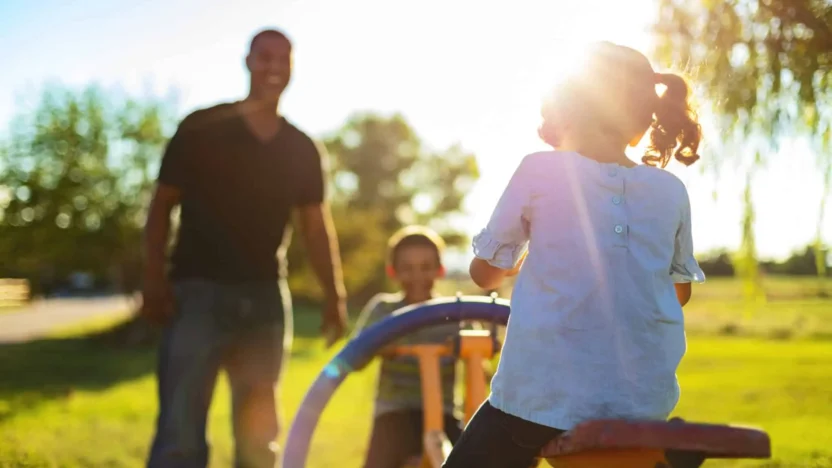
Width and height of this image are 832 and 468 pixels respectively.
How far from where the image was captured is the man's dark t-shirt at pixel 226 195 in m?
4.16

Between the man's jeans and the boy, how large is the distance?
0.47m

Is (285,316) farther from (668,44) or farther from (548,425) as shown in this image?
(668,44)

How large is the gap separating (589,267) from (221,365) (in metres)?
2.60

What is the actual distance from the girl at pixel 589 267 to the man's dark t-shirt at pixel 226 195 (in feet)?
7.18

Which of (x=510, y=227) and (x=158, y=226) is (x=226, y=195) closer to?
(x=158, y=226)

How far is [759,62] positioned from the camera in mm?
5406

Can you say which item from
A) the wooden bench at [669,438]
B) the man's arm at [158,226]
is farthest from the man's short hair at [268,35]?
the wooden bench at [669,438]

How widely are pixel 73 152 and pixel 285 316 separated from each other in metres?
18.6

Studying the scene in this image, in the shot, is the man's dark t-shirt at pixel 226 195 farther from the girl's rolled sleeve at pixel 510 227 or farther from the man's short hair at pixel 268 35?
the girl's rolled sleeve at pixel 510 227

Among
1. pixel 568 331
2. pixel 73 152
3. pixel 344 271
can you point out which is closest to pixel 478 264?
pixel 568 331

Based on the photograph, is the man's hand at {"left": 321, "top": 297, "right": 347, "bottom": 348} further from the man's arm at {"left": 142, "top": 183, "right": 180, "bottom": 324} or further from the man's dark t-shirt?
the man's arm at {"left": 142, "top": 183, "right": 180, "bottom": 324}

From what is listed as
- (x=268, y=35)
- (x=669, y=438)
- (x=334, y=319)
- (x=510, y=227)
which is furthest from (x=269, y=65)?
(x=669, y=438)

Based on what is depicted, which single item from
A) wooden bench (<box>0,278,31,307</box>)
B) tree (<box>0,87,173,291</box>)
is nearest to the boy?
tree (<box>0,87,173,291</box>)

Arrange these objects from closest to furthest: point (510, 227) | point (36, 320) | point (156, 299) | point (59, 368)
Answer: point (510, 227) < point (156, 299) < point (59, 368) < point (36, 320)
